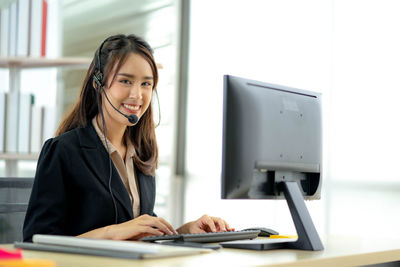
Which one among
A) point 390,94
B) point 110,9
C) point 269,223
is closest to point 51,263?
point 390,94

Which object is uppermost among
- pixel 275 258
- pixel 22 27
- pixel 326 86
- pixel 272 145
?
pixel 22 27

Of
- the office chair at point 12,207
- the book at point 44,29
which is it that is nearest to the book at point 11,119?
the book at point 44,29

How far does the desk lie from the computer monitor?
88 mm

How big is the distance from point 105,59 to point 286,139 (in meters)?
0.70

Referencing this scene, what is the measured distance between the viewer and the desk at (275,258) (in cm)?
128

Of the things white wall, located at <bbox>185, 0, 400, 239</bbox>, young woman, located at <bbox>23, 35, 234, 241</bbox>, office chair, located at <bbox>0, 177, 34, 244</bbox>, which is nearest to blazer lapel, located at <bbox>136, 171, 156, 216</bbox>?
young woman, located at <bbox>23, 35, 234, 241</bbox>

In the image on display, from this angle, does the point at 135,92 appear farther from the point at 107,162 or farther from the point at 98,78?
the point at 107,162

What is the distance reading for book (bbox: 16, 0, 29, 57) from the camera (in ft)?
11.0

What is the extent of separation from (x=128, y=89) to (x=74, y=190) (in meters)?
0.39

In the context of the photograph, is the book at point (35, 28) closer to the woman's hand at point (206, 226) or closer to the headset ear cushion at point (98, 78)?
the headset ear cushion at point (98, 78)

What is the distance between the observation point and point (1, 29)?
132 inches

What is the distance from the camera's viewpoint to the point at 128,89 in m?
2.09

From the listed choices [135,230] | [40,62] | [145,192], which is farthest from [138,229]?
[40,62]

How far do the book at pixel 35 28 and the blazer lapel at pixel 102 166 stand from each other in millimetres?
1530
